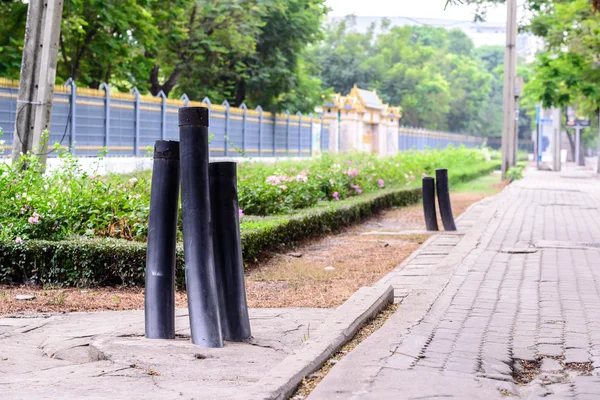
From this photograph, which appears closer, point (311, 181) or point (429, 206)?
point (429, 206)

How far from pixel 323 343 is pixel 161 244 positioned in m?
1.12

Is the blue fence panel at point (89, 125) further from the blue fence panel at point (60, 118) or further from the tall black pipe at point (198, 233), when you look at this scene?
the tall black pipe at point (198, 233)

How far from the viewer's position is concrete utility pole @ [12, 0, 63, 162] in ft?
35.3

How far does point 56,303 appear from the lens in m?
7.36

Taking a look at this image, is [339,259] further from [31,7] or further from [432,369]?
[432,369]

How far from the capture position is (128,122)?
86.1 ft

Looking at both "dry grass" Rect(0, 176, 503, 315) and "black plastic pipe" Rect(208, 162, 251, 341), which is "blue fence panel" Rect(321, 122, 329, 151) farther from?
"black plastic pipe" Rect(208, 162, 251, 341)

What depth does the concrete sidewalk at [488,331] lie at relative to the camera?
4.64 metres

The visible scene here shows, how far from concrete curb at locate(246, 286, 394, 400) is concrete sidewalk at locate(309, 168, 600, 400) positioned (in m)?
0.14

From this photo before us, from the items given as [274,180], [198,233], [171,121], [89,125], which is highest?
[171,121]

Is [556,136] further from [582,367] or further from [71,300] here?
[582,367]

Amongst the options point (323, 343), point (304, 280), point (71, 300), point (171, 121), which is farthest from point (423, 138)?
point (323, 343)

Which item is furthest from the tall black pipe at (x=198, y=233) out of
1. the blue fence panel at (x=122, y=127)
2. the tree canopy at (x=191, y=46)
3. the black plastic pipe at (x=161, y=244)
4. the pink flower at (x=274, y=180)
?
the blue fence panel at (x=122, y=127)

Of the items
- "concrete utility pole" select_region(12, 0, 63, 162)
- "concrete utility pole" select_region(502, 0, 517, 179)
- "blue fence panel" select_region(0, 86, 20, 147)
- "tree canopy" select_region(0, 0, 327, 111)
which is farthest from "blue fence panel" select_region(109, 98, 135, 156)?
"concrete utility pole" select_region(12, 0, 63, 162)
